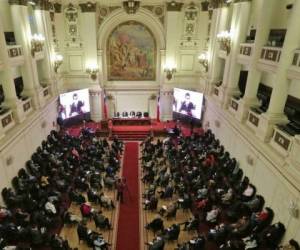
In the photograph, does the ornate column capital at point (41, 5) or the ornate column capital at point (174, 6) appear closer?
the ornate column capital at point (41, 5)

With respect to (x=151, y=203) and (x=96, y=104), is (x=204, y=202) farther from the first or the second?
(x=96, y=104)

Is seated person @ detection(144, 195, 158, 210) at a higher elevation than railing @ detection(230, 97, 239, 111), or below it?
below

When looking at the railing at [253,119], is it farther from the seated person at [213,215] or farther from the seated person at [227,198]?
the seated person at [213,215]

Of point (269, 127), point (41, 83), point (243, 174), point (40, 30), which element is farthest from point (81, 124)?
point (269, 127)

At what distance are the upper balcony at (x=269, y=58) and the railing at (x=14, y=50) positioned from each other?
9.79 meters

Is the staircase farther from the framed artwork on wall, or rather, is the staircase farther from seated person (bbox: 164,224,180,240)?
seated person (bbox: 164,224,180,240)

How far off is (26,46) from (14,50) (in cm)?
104

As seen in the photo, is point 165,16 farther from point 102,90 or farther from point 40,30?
point 40,30

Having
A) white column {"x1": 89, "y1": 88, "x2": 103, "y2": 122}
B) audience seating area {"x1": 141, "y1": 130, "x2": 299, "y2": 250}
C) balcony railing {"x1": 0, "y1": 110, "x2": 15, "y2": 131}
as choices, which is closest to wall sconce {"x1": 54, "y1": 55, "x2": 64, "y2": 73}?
white column {"x1": 89, "y1": 88, "x2": 103, "y2": 122}

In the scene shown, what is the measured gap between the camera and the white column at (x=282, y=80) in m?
7.85

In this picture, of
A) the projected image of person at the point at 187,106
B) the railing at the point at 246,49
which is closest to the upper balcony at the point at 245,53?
the railing at the point at 246,49

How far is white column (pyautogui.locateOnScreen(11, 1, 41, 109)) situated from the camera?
1158 cm

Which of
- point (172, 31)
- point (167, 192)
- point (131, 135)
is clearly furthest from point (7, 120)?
point (172, 31)

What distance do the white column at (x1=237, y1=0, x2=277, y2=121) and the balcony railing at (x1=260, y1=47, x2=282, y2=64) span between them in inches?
10.5
